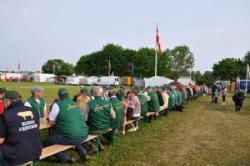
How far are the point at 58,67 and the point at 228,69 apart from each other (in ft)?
257

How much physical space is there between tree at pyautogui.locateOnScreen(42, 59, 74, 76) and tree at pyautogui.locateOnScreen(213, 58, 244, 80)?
68.0 metres

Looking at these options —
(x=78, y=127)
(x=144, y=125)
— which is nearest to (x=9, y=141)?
(x=78, y=127)

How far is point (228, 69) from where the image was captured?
90.0 m

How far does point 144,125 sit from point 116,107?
399 cm

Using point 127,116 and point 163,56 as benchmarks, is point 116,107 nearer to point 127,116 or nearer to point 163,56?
point 127,116

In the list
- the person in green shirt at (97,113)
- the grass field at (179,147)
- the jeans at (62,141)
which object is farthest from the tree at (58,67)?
the jeans at (62,141)

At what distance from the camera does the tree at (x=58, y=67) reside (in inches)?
5591

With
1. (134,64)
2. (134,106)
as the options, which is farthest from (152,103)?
(134,64)

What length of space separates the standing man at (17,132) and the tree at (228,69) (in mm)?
85813

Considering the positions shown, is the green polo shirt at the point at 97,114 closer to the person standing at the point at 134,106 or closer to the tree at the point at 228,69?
the person standing at the point at 134,106

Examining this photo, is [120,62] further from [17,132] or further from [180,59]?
[17,132]

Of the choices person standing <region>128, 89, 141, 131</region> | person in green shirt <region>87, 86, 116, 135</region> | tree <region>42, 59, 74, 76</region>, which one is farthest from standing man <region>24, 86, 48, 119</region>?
tree <region>42, 59, 74, 76</region>

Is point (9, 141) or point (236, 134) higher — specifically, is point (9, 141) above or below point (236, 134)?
above

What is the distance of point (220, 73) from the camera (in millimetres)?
91562
